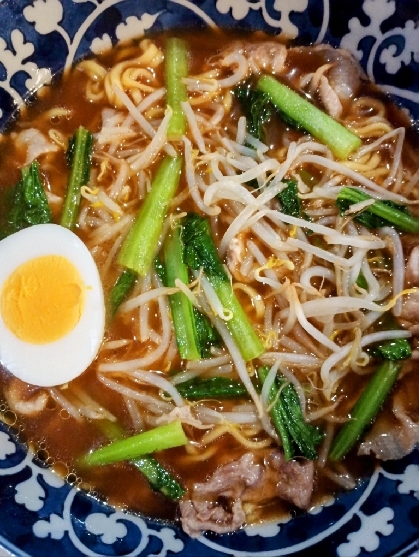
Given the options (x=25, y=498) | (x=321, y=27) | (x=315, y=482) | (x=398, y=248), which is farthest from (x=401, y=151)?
(x=25, y=498)

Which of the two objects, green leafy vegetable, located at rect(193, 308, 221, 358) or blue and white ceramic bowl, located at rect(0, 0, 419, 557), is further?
green leafy vegetable, located at rect(193, 308, 221, 358)

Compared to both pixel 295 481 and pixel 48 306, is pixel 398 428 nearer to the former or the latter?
pixel 295 481

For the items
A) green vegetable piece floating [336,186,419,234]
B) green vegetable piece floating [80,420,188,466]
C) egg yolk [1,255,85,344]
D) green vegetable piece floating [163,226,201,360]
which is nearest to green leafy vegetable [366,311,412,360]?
green vegetable piece floating [336,186,419,234]

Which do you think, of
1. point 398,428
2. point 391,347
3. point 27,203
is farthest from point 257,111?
point 398,428

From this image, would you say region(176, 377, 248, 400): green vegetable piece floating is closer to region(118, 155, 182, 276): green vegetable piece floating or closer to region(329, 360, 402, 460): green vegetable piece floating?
region(329, 360, 402, 460): green vegetable piece floating

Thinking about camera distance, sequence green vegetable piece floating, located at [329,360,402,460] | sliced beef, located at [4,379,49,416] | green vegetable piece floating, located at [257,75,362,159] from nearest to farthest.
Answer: green vegetable piece floating, located at [329,360,402,460] → sliced beef, located at [4,379,49,416] → green vegetable piece floating, located at [257,75,362,159]

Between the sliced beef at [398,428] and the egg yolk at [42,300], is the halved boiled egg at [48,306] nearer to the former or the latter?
the egg yolk at [42,300]
